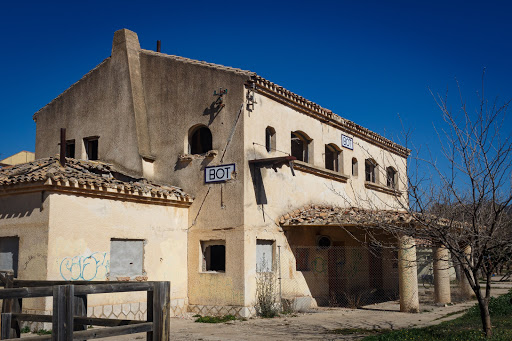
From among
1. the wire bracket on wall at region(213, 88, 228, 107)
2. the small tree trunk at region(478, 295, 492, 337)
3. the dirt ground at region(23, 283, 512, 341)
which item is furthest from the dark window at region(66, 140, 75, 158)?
the small tree trunk at region(478, 295, 492, 337)

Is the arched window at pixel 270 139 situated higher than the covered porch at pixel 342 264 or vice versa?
the arched window at pixel 270 139

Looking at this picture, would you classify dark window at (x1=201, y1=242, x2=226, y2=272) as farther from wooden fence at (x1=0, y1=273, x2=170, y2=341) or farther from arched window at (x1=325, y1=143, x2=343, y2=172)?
wooden fence at (x1=0, y1=273, x2=170, y2=341)

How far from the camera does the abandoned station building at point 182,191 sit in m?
13.7

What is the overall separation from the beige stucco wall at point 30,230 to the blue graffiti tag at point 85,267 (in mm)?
540

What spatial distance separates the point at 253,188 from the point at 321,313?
441cm

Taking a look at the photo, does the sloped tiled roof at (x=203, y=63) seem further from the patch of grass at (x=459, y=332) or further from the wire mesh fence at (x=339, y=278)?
the patch of grass at (x=459, y=332)

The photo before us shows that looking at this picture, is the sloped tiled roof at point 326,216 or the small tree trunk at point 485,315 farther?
the sloped tiled roof at point 326,216

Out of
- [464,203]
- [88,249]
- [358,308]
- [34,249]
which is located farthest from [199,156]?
[464,203]

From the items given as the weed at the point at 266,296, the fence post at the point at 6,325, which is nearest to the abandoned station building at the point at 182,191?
the weed at the point at 266,296

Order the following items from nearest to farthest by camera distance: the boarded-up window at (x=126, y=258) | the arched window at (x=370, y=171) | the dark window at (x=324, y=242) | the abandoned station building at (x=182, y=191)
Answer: the abandoned station building at (x=182, y=191), the boarded-up window at (x=126, y=258), the dark window at (x=324, y=242), the arched window at (x=370, y=171)

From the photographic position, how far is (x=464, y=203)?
10.1 m

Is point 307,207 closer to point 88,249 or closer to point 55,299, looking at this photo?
point 88,249

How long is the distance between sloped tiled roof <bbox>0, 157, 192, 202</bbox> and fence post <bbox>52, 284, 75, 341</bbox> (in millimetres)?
7429

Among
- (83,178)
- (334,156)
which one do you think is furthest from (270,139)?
(83,178)
